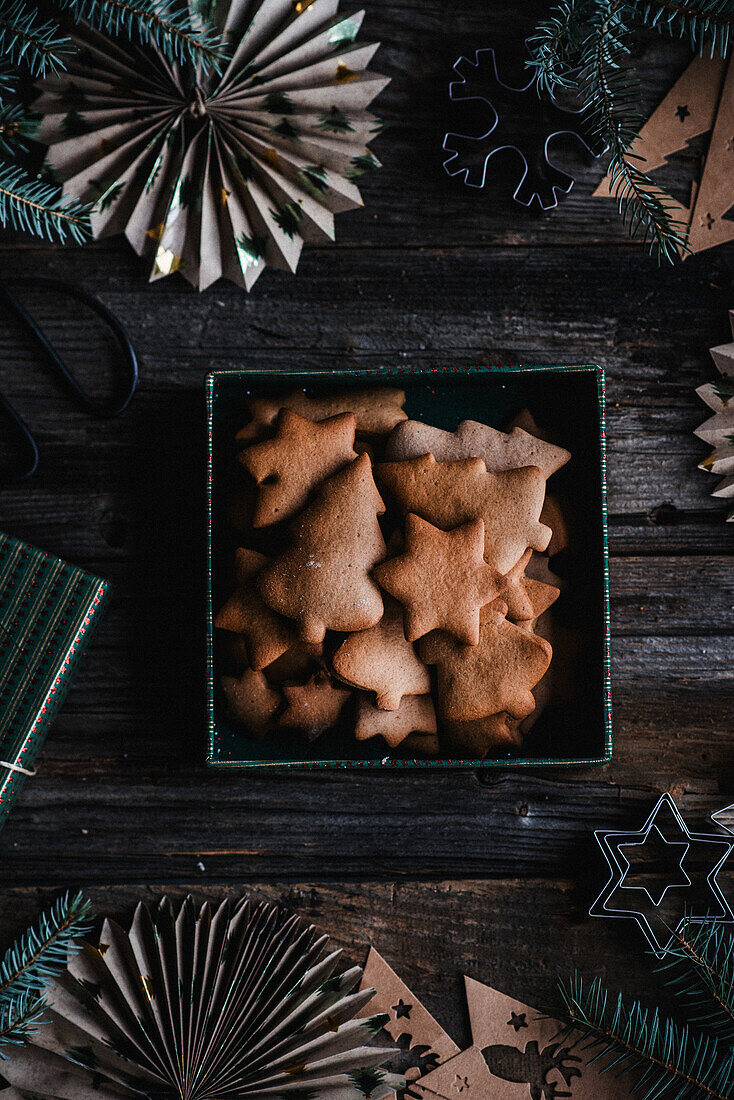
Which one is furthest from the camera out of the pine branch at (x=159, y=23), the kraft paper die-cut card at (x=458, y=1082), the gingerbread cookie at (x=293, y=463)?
the kraft paper die-cut card at (x=458, y=1082)

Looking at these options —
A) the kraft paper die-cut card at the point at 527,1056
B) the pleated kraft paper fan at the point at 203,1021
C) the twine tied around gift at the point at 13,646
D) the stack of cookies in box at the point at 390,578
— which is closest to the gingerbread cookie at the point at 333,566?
the stack of cookies in box at the point at 390,578

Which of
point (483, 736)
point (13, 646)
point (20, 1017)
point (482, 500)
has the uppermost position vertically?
point (482, 500)

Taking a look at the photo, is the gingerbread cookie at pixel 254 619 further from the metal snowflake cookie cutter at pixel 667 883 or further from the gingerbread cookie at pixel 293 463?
the metal snowflake cookie cutter at pixel 667 883

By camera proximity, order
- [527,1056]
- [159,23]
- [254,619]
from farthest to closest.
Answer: [527,1056] → [254,619] → [159,23]

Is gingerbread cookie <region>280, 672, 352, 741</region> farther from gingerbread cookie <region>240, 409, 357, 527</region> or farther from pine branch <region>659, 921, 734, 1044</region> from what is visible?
pine branch <region>659, 921, 734, 1044</region>

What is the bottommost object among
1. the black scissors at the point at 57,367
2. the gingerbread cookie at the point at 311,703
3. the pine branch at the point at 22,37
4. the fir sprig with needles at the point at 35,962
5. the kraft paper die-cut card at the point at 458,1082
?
the kraft paper die-cut card at the point at 458,1082

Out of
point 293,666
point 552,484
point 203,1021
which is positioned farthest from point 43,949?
point 552,484

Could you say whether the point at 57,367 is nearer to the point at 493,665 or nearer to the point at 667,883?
the point at 493,665
